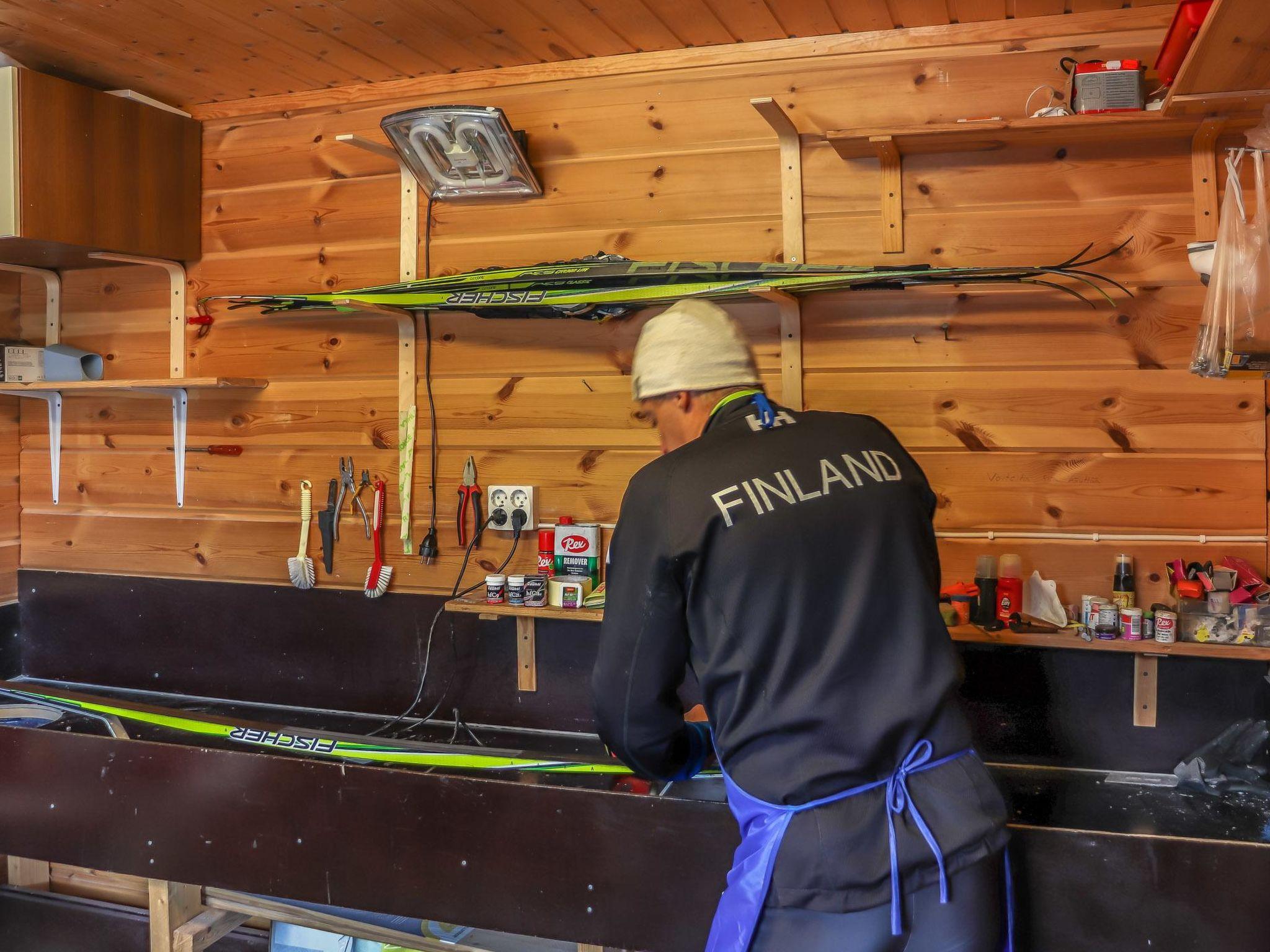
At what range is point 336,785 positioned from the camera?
1978 millimetres

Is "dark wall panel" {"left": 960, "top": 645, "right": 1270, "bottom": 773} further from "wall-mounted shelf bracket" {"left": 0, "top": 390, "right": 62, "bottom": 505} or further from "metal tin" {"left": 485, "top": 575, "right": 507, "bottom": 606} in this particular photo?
"wall-mounted shelf bracket" {"left": 0, "top": 390, "right": 62, "bottom": 505}

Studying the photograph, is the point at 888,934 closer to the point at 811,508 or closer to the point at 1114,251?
the point at 811,508

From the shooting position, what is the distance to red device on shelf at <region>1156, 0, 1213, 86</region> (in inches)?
64.2

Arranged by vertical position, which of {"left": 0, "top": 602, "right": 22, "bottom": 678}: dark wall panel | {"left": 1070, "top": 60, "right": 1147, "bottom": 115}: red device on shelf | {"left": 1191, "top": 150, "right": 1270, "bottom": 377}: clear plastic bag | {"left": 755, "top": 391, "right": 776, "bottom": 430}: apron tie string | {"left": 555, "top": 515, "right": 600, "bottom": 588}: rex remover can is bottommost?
{"left": 0, "top": 602, "right": 22, "bottom": 678}: dark wall panel

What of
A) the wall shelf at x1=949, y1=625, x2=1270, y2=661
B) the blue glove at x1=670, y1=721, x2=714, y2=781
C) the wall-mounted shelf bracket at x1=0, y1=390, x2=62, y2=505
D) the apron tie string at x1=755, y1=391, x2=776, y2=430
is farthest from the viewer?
the wall-mounted shelf bracket at x1=0, y1=390, x2=62, y2=505

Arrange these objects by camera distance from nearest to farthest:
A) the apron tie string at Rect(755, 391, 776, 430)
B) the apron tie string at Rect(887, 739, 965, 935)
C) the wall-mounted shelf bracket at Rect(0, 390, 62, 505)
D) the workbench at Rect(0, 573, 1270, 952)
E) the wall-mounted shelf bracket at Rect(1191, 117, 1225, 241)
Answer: the apron tie string at Rect(887, 739, 965, 935) < the apron tie string at Rect(755, 391, 776, 430) < the workbench at Rect(0, 573, 1270, 952) < the wall-mounted shelf bracket at Rect(1191, 117, 1225, 241) < the wall-mounted shelf bracket at Rect(0, 390, 62, 505)

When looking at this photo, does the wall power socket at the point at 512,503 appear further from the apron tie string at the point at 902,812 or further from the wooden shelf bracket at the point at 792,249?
the apron tie string at the point at 902,812

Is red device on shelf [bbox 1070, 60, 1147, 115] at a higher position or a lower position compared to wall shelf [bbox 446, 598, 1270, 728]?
higher

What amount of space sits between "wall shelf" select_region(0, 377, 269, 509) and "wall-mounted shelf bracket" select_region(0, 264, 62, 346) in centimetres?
16

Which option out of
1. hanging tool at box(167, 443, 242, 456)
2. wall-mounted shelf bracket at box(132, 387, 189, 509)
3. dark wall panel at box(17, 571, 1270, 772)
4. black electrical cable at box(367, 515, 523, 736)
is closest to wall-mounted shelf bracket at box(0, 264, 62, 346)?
wall-mounted shelf bracket at box(132, 387, 189, 509)

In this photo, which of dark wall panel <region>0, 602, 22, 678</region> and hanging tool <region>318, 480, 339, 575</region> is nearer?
hanging tool <region>318, 480, 339, 575</region>

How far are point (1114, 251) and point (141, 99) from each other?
7.24ft

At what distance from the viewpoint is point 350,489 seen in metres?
2.44

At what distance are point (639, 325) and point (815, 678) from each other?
1.15m
